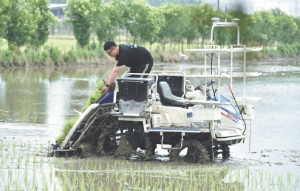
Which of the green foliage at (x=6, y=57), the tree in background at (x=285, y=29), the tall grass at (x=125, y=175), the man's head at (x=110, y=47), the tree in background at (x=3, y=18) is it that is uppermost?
the man's head at (x=110, y=47)

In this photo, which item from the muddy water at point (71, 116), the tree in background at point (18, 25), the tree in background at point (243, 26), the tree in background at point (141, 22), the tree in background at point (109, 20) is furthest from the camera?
the tree in background at point (141, 22)

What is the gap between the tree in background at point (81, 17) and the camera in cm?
6278

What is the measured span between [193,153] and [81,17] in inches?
2014

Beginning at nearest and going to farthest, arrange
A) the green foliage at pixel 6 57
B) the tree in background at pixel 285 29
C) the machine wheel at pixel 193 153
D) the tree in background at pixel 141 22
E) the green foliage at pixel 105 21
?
the machine wheel at pixel 193 153
the green foliage at pixel 6 57
the green foliage at pixel 105 21
the tree in background at pixel 141 22
the tree in background at pixel 285 29

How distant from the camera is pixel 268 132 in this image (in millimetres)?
19156

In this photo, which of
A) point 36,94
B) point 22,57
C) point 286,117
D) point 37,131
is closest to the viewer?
point 37,131

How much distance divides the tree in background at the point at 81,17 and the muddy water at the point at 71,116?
2578cm

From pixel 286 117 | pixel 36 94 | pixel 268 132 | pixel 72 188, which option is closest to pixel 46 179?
pixel 72 188

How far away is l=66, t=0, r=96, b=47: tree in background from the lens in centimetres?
6278

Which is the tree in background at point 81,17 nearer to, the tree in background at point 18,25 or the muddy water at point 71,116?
the tree in background at point 18,25

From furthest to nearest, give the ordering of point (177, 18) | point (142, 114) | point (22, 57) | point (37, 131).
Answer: point (177, 18)
point (22, 57)
point (37, 131)
point (142, 114)

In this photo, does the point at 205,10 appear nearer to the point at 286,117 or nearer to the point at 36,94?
the point at 36,94

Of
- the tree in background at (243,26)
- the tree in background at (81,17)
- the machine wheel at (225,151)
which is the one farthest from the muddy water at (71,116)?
the tree in background at (81,17)

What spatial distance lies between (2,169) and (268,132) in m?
8.09
